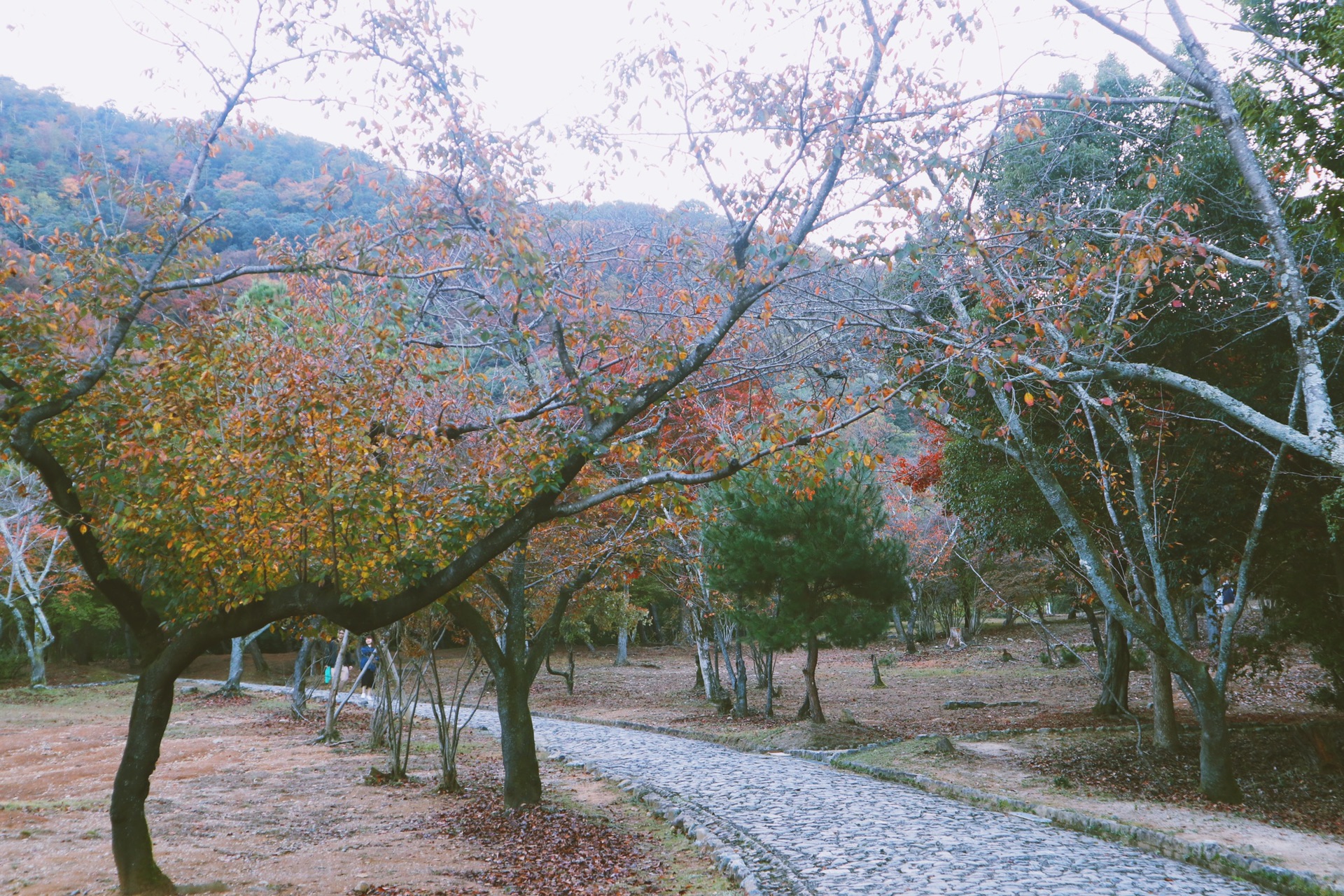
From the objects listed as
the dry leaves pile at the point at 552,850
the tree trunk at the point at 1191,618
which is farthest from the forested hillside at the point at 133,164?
the tree trunk at the point at 1191,618

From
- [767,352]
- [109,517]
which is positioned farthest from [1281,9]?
[109,517]

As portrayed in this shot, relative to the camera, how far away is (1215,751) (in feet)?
29.8

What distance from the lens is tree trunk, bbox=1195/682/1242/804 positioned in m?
9.00

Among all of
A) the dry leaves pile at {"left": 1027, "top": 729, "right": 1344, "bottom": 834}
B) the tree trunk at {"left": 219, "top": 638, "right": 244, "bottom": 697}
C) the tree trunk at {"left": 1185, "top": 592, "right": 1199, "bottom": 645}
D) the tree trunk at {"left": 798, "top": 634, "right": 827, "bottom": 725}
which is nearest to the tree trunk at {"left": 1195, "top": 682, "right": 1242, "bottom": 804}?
the dry leaves pile at {"left": 1027, "top": 729, "right": 1344, "bottom": 834}

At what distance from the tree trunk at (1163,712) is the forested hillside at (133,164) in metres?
12.0

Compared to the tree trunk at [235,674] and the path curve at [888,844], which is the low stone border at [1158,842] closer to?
the path curve at [888,844]

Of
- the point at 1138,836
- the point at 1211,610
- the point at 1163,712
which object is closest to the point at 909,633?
the point at 1211,610

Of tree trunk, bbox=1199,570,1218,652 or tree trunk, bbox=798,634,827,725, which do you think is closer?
tree trunk, bbox=1199,570,1218,652

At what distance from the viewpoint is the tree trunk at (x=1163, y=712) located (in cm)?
1171

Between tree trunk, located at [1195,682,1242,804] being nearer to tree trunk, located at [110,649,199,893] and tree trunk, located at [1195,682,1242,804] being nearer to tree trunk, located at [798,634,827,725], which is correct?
tree trunk, located at [798,634,827,725]

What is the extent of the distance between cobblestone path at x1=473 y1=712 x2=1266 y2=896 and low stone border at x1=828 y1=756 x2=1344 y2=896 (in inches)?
5.9

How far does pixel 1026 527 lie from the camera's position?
13.0 meters

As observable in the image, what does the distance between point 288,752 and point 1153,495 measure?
15.4m

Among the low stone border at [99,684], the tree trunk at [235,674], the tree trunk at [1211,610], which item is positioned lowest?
the low stone border at [99,684]
